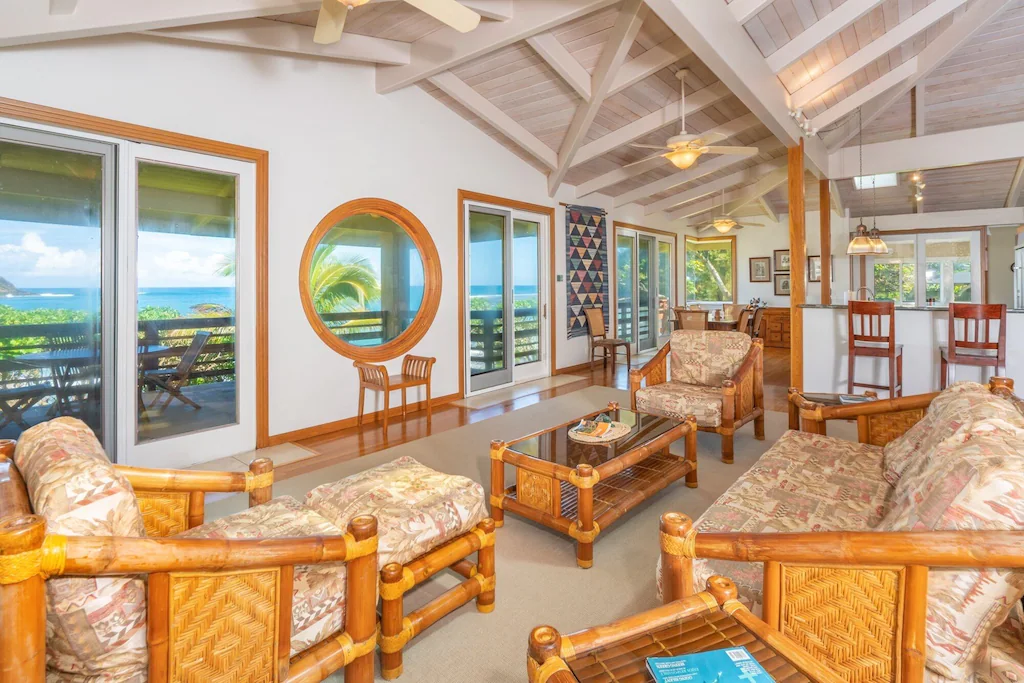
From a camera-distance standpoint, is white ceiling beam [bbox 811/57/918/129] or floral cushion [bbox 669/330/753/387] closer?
floral cushion [bbox 669/330/753/387]

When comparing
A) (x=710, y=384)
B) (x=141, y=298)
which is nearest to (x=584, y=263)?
(x=710, y=384)

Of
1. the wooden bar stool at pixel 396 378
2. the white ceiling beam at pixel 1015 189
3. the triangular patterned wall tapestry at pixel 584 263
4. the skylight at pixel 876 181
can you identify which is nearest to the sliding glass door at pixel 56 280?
the wooden bar stool at pixel 396 378

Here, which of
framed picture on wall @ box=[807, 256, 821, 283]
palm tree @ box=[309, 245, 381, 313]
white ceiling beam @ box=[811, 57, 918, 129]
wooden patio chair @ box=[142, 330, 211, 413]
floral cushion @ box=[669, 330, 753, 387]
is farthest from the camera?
framed picture on wall @ box=[807, 256, 821, 283]

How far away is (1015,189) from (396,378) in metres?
9.47

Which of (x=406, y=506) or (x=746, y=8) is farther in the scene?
(x=746, y=8)

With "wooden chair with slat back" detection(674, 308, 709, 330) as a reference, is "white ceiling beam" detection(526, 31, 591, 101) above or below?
above

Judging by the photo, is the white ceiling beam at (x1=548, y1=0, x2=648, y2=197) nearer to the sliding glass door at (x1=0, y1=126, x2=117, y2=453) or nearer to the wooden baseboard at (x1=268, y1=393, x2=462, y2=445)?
the wooden baseboard at (x1=268, y1=393, x2=462, y2=445)

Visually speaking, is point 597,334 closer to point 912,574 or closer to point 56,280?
point 56,280

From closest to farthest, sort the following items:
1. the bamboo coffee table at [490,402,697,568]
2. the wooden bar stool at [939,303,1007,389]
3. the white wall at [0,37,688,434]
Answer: the bamboo coffee table at [490,402,697,568]
the white wall at [0,37,688,434]
the wooden bar stool at [939,303,1007,389]

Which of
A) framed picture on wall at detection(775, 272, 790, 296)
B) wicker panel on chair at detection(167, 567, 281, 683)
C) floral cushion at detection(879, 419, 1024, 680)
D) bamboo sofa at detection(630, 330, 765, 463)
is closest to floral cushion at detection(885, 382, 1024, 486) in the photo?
floral cushion at detection(879, 419, 1024, 680)

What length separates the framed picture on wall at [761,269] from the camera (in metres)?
11.0

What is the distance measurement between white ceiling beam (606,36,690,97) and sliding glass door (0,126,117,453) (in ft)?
12.9

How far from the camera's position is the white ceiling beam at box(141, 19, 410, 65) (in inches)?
138

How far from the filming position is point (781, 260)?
10.8 meters
